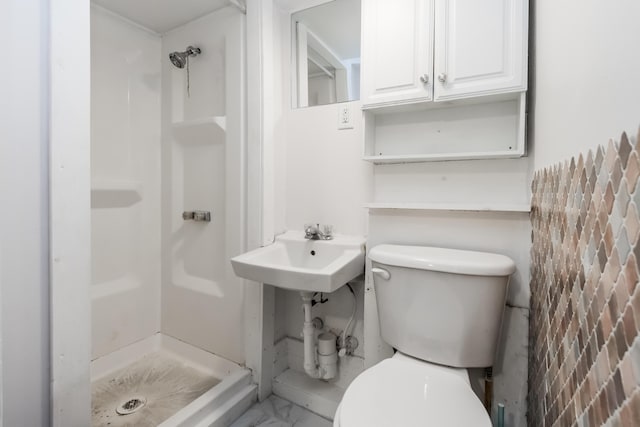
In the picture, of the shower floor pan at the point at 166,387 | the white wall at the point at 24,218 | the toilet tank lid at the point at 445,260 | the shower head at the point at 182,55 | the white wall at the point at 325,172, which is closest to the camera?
the white wall at the point at 24,218

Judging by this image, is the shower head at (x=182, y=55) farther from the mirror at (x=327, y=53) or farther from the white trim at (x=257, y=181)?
the mirror at (x=327, y=53)

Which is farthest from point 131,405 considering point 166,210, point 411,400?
point 411,400

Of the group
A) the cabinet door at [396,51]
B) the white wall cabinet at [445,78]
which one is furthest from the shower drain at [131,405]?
the cabinet door at [396,51]

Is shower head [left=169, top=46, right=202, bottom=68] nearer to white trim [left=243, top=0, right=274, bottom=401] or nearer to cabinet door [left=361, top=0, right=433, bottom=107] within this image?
white trim [left=243, top=0, right=274, bottom=401]

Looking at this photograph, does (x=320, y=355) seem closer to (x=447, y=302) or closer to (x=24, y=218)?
(x=447, y=302)

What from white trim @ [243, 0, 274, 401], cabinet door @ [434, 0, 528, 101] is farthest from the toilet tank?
white trim @ [243, 0, 274, 401]

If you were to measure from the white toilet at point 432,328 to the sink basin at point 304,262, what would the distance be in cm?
16

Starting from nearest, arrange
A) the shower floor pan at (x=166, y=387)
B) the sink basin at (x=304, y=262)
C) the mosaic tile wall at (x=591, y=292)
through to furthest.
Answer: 1. the mosaic tile wall at (x=591, y=292)
2. the sink basin at (x=304, y=262)
3. the shower floor pan at (x=166, y=387)

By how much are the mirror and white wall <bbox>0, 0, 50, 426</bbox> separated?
1.05 meters

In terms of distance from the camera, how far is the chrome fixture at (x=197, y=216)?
1.75 meters

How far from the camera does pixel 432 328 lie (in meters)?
1.01

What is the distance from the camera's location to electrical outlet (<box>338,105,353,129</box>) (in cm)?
145

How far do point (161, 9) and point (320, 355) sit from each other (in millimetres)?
1991

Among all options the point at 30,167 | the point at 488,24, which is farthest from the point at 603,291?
the point at 30,167
